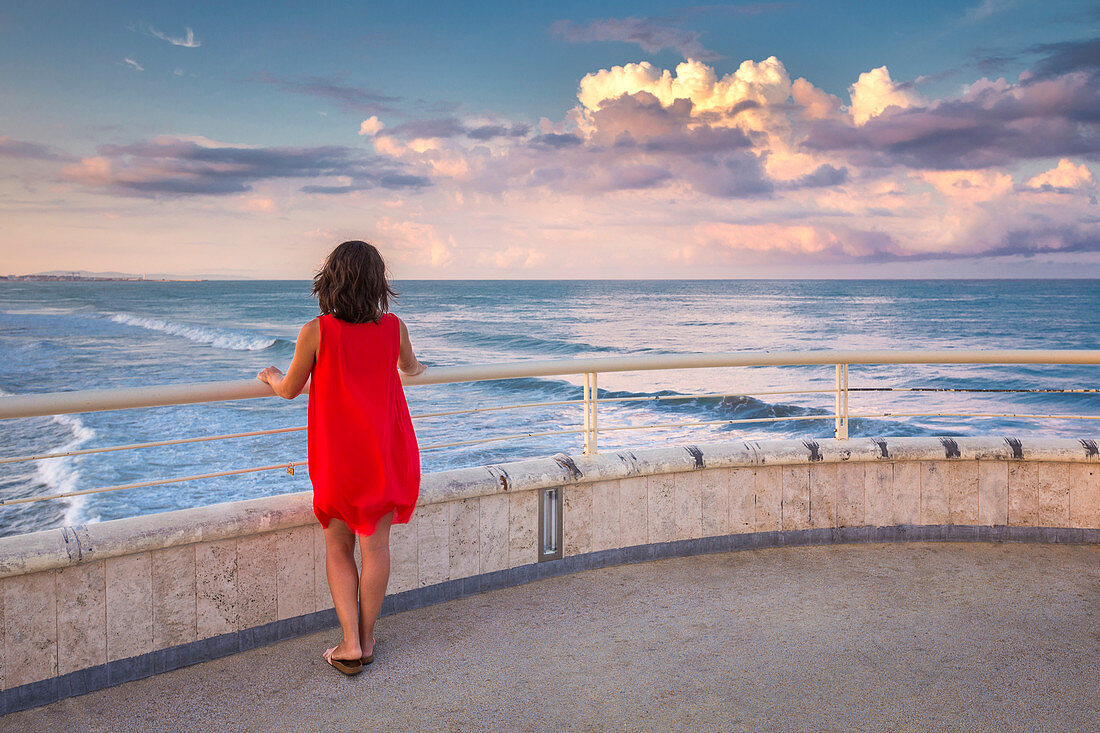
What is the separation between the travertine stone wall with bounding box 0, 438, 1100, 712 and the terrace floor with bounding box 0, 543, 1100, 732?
14 centimetres

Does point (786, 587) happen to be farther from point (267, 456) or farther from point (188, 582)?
point (267, 456)

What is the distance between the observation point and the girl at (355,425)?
2.57 meters

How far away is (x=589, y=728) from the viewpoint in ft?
7.70

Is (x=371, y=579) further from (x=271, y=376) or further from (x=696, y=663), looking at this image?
(x=696, y=663)

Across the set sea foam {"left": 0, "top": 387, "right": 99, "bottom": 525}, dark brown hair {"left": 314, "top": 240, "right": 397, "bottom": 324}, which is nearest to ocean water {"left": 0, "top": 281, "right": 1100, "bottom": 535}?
sea foam {"left": 0, "top": 387, "right": 99, "bottom": 525}

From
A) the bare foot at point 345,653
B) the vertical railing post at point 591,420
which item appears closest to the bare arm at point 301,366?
the bare foot at point 345,653

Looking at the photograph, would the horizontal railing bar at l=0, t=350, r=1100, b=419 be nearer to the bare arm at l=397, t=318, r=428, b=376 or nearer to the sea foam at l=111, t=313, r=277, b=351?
the bare arm at l=397, t=318, r=428, b=376

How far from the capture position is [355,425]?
8.59ft

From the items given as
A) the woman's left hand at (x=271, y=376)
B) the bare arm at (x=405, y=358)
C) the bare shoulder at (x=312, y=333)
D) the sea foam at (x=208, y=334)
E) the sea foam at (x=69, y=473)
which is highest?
the bare shoulder at (x=312, y=333)

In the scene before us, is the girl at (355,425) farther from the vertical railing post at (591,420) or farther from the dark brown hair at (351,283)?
the vertical railing post at (591,420)

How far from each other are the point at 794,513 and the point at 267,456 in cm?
930

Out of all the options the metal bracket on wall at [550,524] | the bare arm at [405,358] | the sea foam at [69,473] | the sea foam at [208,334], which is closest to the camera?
the bare arm at [405,358]

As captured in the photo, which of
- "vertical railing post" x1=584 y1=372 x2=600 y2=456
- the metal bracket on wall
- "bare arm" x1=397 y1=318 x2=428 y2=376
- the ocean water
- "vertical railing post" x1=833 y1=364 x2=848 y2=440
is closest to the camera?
"bare arm" x1=397 y1=318 x2=428 y2=376

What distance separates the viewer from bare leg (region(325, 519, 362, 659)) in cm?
273
